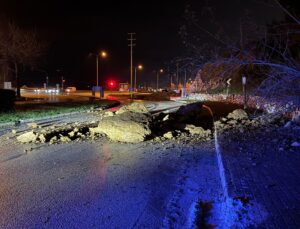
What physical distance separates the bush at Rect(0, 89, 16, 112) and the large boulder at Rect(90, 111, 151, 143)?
11.3 meters

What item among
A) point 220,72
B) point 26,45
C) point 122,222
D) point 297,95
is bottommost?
point 122,222

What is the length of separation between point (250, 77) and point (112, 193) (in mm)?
5405

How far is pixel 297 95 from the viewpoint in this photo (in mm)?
6055

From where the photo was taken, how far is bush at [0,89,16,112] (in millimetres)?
19391

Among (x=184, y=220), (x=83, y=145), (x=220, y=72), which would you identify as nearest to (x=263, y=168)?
(x=220, y=72)

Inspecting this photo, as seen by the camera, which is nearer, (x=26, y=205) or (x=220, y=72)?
(x=26, y=205)

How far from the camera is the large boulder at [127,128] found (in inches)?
410

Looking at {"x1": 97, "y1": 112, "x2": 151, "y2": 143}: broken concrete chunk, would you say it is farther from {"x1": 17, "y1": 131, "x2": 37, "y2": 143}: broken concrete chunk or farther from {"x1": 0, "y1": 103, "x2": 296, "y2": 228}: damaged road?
{"x1": 17, "y1": 131, "x2": 37, "y2": 143}: broken concrete chunk

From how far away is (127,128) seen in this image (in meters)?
10.5

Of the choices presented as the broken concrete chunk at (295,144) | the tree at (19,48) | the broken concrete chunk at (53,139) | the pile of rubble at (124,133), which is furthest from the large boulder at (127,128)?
the tree at (19,48)

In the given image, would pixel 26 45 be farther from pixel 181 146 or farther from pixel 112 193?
pixel 112 193

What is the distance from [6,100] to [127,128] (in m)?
12.7

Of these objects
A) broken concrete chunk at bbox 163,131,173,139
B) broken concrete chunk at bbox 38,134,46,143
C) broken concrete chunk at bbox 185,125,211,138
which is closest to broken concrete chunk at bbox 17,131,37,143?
broken concrete chunk at bbox 38,134,46,143

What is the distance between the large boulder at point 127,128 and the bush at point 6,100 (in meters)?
11.3
